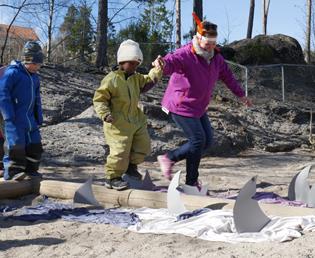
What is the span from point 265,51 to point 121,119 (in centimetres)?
1478

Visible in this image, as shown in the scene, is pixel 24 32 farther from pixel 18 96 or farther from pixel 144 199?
pixel 144 199

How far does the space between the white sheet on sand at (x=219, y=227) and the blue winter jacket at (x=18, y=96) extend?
1901mm

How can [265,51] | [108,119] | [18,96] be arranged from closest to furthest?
[108,119], [18,96], [265,51]

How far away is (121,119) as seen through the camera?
5.37 m

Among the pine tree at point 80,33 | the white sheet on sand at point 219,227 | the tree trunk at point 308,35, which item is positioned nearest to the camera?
the white sheet on sand at point 219,227

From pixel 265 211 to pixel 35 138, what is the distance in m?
2.73

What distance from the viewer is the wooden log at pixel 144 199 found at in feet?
14.0

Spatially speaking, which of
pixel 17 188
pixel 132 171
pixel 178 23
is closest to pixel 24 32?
pixel 178 23

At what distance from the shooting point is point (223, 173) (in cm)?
758

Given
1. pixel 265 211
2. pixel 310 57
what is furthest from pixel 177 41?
pixel 265 211

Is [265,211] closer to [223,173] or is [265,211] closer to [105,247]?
[105,247]

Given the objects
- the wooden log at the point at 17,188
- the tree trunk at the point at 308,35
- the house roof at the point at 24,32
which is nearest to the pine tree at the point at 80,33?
the house roof at the point at 24,32

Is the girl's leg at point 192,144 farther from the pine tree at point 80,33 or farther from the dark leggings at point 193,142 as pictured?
the pine tree at point 80,33

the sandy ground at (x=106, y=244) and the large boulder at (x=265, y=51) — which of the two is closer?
the sandy ground at (x=106, y=244)
